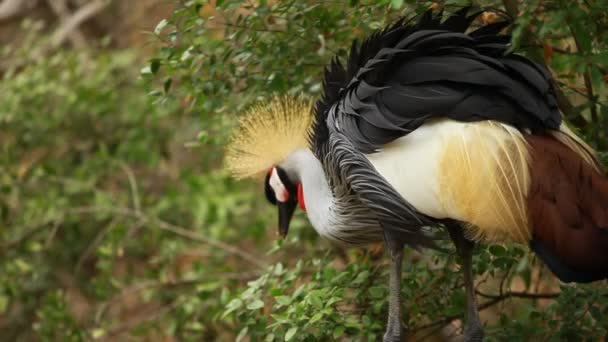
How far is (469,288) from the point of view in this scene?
2217mm

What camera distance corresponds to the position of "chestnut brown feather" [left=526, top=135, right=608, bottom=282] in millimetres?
1813

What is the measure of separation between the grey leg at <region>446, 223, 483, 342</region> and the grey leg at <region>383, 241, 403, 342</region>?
151 millimetres

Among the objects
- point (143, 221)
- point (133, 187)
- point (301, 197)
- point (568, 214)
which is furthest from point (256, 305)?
point (133, 187)

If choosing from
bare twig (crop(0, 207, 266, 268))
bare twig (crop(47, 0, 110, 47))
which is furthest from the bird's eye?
bare twig (crop(47, 0, 110, 47))

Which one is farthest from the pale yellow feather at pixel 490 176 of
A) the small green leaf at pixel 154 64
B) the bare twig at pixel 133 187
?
the bare twig at pixel 133 187

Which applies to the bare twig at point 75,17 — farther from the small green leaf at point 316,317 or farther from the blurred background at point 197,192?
the small green leaf at point 316,317

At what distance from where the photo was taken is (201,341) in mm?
3764

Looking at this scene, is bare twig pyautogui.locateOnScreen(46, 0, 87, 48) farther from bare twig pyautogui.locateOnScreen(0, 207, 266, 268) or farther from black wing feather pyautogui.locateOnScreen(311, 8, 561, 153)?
black wing feather pyautogui.locateOnScreen(311, 8, 561, 153)

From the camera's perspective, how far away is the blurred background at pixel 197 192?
2266 mm

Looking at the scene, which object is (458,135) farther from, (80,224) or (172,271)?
(80,224)

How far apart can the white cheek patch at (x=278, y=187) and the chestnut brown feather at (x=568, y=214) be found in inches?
32.6

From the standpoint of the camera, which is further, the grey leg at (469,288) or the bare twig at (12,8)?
the bare twig at (12,8)

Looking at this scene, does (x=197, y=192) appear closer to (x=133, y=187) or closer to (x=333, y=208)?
(x=133, y=187)

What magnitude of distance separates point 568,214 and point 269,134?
929mm
